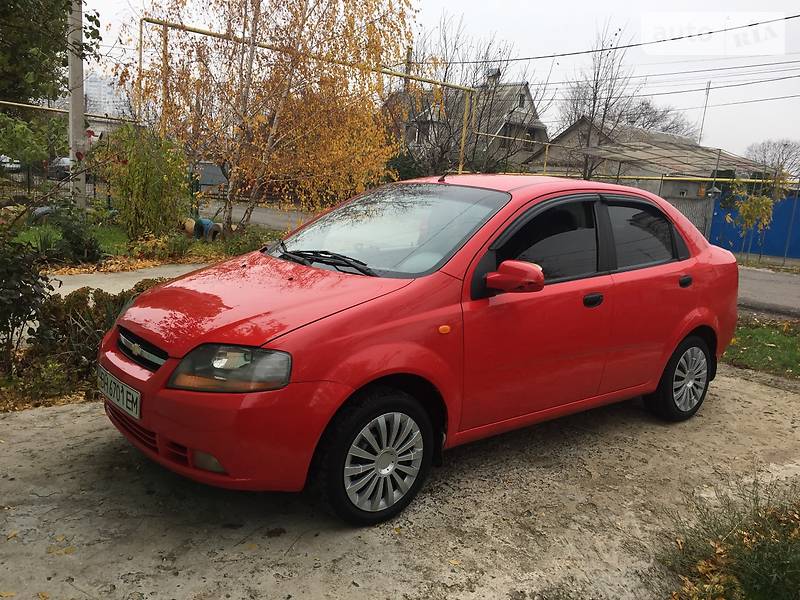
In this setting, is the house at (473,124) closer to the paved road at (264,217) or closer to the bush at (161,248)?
the paved road at (264,217)

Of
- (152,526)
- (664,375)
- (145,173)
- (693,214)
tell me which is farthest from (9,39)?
(693,214)

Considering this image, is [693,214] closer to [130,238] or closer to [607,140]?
[607,140]

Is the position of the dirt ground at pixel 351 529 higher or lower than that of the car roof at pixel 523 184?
lower

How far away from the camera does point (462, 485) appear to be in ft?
12.0

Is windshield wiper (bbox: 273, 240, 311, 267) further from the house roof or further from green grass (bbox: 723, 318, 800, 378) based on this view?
the house roof

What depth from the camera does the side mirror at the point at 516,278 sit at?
131 inches

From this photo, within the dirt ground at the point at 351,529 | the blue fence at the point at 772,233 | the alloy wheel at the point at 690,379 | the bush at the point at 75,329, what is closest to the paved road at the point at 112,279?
the bush at the point at 75,329

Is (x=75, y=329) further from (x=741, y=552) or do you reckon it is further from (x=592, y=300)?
(x=741, y=552)

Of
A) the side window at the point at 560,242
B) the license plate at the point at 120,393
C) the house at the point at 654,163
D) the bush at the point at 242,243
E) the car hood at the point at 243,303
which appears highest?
the house at the point at 654,163

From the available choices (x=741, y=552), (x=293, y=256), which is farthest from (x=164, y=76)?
(x=741, y=552)

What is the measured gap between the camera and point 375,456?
3115mm

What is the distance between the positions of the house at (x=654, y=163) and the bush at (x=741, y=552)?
16741 mm

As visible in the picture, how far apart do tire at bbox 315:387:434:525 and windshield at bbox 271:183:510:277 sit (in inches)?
27.5

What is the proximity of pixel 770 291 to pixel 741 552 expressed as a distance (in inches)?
436
